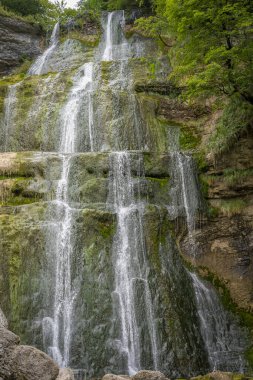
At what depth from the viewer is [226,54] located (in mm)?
10055

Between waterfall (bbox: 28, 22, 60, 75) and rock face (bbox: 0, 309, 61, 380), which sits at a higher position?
waterfall (bbox: 28, 22, 60, 75)

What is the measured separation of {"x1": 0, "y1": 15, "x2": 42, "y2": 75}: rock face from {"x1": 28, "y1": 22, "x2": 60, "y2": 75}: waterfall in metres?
0.91

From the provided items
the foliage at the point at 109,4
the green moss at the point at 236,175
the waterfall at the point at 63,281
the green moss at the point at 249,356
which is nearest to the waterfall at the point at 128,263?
the waterfall at the point at 63,281

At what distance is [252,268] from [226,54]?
6527 millimetres

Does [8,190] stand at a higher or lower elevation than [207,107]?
lower

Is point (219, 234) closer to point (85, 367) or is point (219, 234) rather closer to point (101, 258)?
point (101, 258)

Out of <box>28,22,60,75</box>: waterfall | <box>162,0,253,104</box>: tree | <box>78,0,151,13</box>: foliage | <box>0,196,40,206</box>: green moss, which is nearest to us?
<box>162,0,253,104</box>: tree

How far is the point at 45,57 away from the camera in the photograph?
2436 centimetres

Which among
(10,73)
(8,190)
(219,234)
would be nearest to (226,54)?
(219,234)

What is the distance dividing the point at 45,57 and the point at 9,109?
875 centimetres

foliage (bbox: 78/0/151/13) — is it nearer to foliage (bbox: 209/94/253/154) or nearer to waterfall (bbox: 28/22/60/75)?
waterfall (bbox: 28/22/60/75)

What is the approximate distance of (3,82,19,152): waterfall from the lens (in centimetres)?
1650

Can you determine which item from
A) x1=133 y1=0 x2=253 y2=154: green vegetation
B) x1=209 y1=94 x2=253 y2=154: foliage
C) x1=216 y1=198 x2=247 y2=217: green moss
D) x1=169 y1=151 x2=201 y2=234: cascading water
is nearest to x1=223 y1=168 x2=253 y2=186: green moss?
x1=216 y1=198 x2=247 y2=217: green moss

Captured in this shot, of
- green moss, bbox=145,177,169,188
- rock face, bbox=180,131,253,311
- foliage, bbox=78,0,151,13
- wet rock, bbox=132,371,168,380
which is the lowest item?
wet rock, bbox=132,371,168,380
